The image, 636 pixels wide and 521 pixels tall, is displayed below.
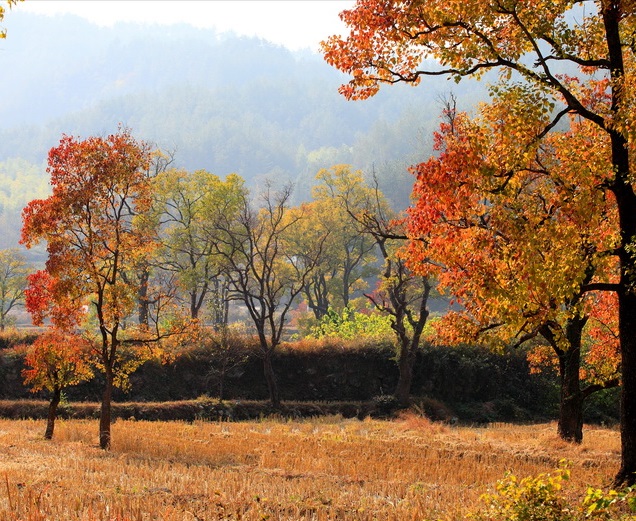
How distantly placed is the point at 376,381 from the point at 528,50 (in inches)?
1104


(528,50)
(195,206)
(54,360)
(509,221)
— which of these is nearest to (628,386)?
(509,221)

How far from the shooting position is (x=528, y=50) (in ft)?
36.2

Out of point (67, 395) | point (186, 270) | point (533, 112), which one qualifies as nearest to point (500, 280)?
point (533, 112)

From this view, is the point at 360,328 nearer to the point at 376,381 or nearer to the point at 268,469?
the point at 376,381

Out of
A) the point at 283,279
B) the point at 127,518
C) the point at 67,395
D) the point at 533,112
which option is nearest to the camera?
the point at 127,518

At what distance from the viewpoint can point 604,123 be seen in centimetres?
1066

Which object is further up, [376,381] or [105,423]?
[376,381]

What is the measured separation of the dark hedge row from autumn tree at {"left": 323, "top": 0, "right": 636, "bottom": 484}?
898 inches

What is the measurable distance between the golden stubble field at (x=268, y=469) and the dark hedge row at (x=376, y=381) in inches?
352

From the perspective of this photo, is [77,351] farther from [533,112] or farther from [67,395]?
[533,112]

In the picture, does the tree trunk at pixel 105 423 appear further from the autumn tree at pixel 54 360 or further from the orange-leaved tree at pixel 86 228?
the autumn tree at pixel 54 360

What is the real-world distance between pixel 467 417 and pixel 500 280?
23.6 metres

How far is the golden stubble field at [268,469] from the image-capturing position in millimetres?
9266

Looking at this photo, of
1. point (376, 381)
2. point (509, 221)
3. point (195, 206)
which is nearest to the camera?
point (509, 221)
